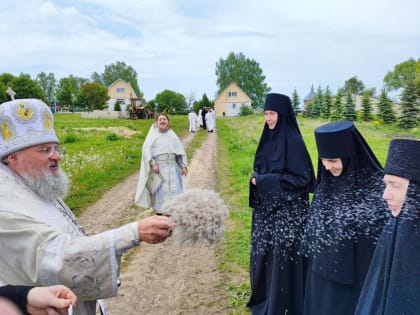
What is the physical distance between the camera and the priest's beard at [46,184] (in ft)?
7.49

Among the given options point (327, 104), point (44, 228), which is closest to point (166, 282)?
point (44, 228)

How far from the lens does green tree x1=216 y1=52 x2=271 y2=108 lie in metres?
79.8

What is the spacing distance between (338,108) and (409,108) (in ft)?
28.8

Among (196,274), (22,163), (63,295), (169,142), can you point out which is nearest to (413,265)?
(63,295)

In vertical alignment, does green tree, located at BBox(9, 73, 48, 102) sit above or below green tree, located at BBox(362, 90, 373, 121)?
above

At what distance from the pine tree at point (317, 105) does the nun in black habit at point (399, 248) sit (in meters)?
44.4

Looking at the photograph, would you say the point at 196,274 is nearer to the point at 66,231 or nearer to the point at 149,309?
the point at 149,309

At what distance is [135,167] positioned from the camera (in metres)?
14.3

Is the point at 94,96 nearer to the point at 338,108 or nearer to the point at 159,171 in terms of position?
the point at 338,108

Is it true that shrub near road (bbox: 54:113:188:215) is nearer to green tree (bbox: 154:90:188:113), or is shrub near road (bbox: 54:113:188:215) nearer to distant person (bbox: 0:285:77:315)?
distant person (bbox: 0:285:77:315)

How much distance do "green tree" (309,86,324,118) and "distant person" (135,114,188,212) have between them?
3970cm

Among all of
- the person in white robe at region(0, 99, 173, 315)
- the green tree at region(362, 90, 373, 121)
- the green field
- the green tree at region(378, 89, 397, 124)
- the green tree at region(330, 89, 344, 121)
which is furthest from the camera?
the green tree at region(330, 89, 344, 121)

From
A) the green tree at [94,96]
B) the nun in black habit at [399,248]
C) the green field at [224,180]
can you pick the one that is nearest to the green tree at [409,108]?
the green field at [224,180]

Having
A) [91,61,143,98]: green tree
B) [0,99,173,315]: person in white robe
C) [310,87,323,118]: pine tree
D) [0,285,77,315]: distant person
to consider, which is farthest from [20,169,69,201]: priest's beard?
[91,61,143,98]: green tree
